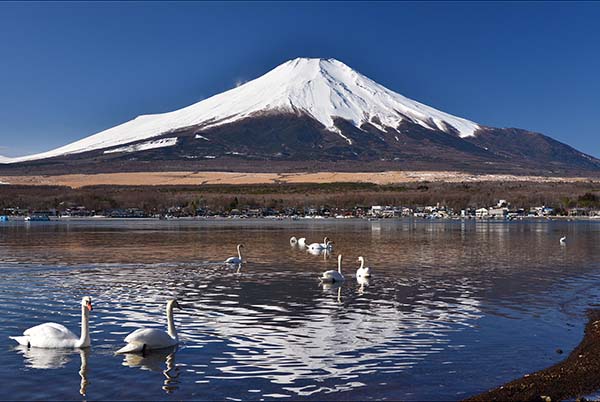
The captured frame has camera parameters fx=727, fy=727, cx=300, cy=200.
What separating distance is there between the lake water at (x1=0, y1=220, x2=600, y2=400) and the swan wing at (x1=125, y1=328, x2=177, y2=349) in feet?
0.89

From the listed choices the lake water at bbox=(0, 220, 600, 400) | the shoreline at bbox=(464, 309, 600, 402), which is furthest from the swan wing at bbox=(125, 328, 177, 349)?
the shoreline at bbox=(464, 309, 600, 402)

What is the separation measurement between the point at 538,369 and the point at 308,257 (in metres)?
23.8

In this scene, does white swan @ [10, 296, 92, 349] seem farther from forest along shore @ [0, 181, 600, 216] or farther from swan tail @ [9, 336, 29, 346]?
forest along shore @ [0, 181, 600, 216]

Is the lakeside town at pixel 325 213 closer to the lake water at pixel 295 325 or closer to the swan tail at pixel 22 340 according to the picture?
the lake water at pixel 295 325

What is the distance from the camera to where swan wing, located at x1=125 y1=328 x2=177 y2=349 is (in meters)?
14.2

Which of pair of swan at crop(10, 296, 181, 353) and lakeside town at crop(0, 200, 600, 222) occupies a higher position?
lakeside town at crop(0, 200, 600, 222)

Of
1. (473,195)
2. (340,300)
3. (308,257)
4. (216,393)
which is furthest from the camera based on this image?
(473,195)

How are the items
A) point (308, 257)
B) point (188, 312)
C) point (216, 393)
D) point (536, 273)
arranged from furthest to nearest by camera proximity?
1. point (308, 257)
2. point (536, 273)
3. point (188, 312)
4. point (216, 393)

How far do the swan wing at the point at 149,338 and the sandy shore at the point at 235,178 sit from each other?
462ft

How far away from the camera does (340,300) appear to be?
841 inches

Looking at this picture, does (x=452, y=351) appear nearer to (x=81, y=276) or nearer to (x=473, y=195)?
(x=81, y=276)

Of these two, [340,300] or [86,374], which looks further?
[340,300]

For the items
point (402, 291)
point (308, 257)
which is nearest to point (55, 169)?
point (308, 257)

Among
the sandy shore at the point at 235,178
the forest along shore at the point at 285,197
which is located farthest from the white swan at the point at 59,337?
the sandy shore at the point at 235,178
